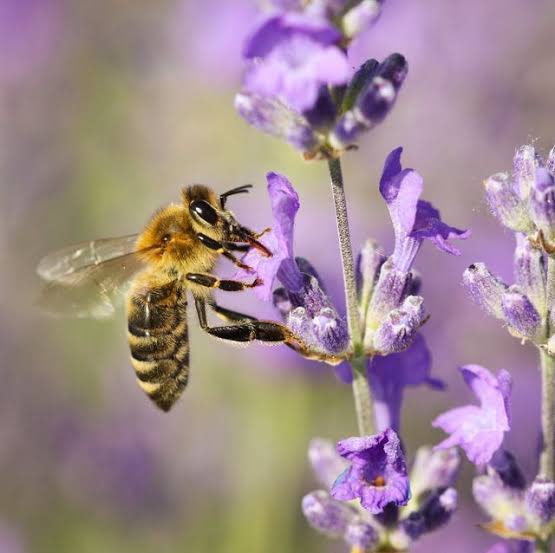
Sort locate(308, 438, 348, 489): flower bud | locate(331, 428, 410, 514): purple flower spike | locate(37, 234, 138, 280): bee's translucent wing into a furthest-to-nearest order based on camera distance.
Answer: locate(37, 234, 138, 280): bee's translucent wing < locate(308, 438, 348, 489): flower bud < locate(331, 428, 410, 514): purple flower spike

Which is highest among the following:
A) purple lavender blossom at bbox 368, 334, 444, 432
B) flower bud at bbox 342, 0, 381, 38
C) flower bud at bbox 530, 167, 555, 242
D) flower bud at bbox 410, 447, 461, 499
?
flower bud at bbox 342, 0, 381, 38

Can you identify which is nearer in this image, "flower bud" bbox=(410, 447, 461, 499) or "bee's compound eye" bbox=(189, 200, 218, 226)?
"flower bud" bbox=(410, 447, 461, 499)

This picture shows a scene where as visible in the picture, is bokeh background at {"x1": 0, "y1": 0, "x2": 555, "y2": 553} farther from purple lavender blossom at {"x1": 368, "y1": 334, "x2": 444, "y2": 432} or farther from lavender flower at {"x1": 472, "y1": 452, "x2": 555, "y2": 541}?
lavender flower at {"x1": 472, "y1": 452, "x2": 555, "y2": 541}

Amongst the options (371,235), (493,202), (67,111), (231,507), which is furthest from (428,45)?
(493,202)

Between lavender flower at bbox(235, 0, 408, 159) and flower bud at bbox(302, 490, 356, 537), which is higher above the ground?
lavender flower at bbox(235, 0, 408, 159)

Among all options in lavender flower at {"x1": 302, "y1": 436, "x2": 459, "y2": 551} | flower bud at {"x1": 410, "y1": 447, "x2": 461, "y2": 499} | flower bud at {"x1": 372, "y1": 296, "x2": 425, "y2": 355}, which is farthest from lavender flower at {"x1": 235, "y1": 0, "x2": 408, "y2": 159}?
flower bud at {"x1": 410, "y1": 447, "x2": 461, "y2": 499}

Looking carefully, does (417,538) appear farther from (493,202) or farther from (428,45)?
(428,45)

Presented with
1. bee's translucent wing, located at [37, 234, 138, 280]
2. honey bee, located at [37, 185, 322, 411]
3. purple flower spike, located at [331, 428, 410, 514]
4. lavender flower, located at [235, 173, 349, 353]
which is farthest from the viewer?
bee's translucent wing, located at [37, 234, 138, 280]

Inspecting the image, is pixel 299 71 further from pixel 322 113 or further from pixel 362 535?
pixel 362 535

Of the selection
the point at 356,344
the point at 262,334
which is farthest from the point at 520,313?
the point at 262,334
